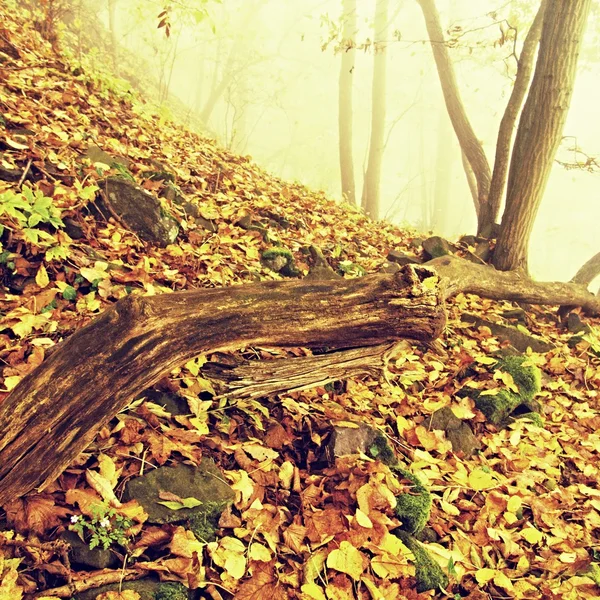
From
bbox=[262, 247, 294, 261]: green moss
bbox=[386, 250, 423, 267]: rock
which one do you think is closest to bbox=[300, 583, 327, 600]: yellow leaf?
bbox=[262, 247, 294, 261]: green moss

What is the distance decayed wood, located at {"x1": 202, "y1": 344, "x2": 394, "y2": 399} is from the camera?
2.50 meters

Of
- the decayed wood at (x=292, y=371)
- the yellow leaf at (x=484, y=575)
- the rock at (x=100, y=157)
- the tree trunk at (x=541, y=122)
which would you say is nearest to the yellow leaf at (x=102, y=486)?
the decayed wood at (x=292, y=371)

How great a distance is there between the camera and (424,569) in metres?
2.02

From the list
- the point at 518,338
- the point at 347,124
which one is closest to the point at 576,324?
the point at 518,338

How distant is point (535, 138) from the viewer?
16.5 feet

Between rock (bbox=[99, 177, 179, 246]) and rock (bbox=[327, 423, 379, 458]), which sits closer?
rock (bbox=[327, 423, 379, 458])

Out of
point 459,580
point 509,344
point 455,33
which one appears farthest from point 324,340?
point 455,33

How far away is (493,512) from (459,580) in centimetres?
57

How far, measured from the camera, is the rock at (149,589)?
1.55m

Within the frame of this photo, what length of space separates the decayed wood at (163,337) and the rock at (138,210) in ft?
5.04

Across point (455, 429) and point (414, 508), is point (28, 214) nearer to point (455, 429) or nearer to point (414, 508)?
point (414, 508)

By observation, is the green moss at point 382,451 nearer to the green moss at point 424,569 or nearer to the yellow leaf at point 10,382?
the green moss at point 424,569

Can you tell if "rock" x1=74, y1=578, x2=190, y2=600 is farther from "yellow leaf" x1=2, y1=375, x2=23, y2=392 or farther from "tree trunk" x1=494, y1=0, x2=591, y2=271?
"tree trunk" x1=494, y1=0, x2=591, y2=271

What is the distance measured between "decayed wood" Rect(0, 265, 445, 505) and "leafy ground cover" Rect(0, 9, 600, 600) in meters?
0.21
